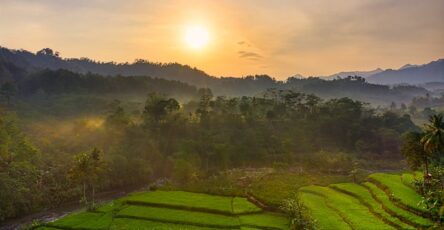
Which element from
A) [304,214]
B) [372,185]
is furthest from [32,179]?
[372,185]

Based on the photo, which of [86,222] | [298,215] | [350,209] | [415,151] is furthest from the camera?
[415,151]

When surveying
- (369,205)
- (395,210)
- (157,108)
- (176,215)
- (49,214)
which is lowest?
(49,214)

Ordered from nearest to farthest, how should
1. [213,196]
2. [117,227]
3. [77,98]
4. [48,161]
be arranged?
1. [117,227]
2. [213,196]
3. [48,161]
4. [77,98]

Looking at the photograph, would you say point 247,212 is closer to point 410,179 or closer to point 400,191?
point 400,191

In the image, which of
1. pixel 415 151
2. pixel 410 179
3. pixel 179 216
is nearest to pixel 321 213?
pixel 179 216

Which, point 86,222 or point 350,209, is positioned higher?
point 350,209

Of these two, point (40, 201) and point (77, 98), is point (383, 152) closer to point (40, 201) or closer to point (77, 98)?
point (40, 201)
